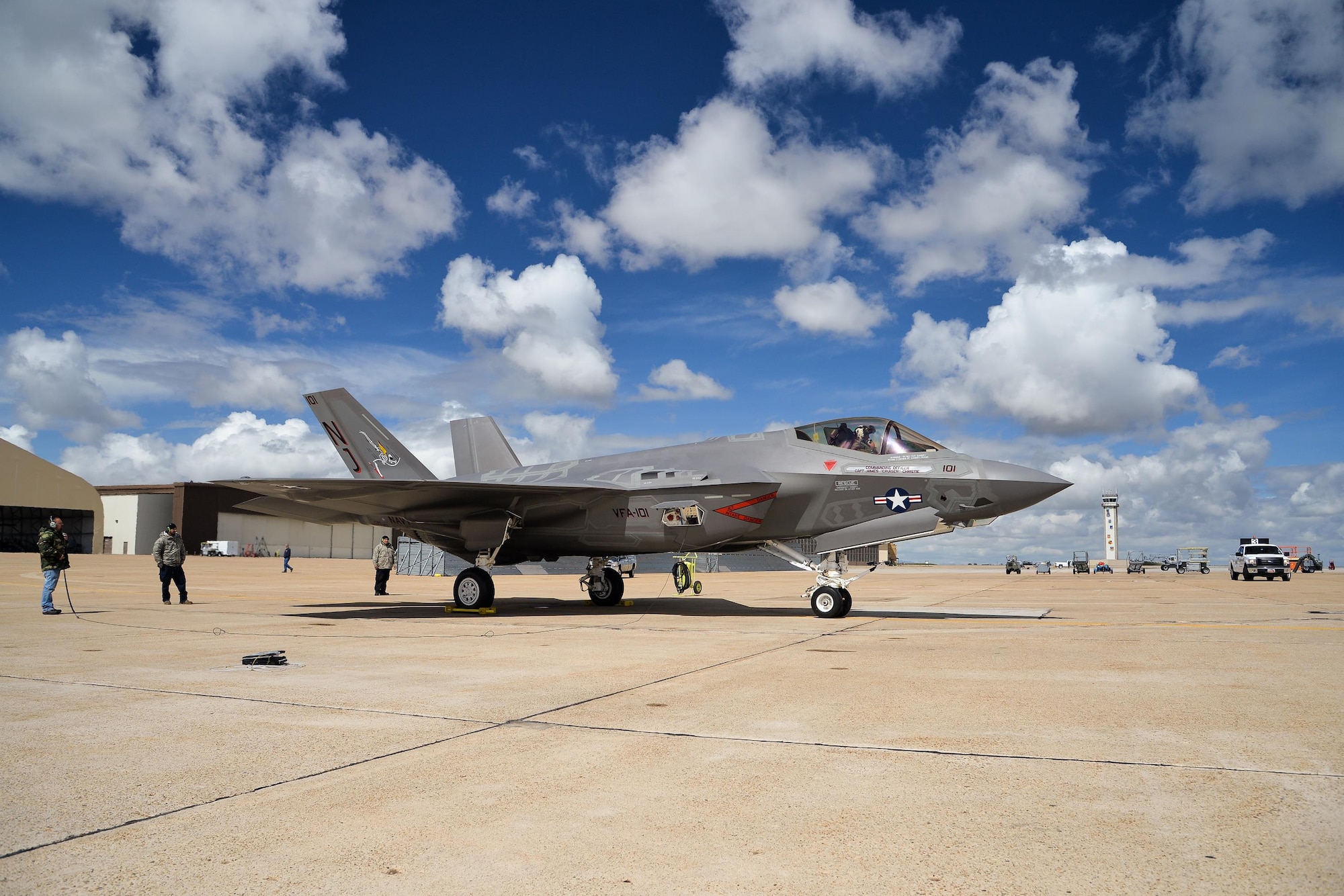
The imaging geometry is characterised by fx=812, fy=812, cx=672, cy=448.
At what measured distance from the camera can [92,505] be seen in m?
65.3

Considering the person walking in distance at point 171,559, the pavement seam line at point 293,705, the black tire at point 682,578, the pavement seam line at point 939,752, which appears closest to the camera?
the pavement seam line at point 293,705

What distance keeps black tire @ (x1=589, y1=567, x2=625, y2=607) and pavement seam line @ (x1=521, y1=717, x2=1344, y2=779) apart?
12076 mm

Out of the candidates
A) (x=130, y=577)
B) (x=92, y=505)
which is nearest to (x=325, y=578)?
(x=130, y=577)

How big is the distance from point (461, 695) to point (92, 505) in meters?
74.7

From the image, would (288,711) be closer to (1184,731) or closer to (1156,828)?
(1156,828)

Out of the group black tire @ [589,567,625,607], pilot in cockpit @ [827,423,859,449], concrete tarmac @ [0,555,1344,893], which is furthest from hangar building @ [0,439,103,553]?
A: pilot in cockpit @ [827,423,859,449]

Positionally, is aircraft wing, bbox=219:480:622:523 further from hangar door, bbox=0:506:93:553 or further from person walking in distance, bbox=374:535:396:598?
hangar door, bbox=0:506:93:553

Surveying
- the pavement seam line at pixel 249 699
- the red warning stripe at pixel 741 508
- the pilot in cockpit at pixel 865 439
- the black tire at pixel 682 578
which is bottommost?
the black tire at pixel 682 578

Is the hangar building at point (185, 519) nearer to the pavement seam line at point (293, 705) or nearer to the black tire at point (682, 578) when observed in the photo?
the black tire at point (682, 578)

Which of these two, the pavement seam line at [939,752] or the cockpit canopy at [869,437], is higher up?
the cockpit canopy at [869,437]

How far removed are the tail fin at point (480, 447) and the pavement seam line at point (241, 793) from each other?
15.0m

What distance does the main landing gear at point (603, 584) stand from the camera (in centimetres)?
1691

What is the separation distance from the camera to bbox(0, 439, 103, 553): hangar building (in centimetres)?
5884

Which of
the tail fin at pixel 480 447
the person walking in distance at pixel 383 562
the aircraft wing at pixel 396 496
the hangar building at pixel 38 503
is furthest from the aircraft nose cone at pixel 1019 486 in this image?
the hangar building at pixel 38 503
